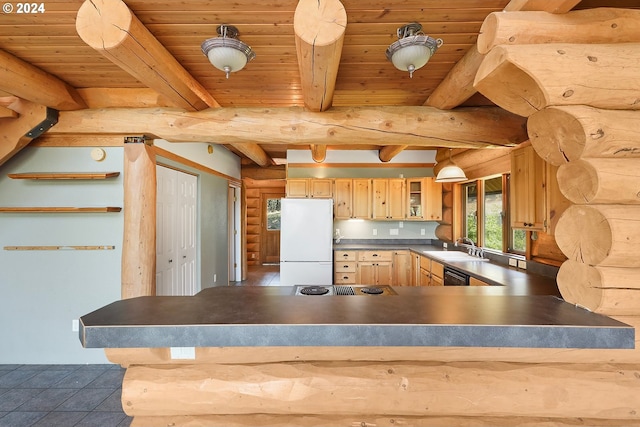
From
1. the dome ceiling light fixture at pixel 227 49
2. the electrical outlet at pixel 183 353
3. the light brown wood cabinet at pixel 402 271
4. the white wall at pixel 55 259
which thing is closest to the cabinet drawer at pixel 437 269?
the light brown wood cabinet at pixel 402 271

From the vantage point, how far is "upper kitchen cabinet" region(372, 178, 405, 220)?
4828mm

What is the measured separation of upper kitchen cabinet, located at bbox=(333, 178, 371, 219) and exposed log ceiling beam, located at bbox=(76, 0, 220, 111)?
305 cm

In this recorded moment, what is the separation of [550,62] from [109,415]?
3.40 metres

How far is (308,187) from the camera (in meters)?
4.87

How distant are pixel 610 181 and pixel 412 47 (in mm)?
1084

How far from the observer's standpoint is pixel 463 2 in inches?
57.6

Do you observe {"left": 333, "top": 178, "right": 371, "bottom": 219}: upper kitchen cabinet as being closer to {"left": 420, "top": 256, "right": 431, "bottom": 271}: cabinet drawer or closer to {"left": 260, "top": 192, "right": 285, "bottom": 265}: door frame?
{"left": 420, "top": 256, "right": 431, "bottom": 271}: cabinet drawer

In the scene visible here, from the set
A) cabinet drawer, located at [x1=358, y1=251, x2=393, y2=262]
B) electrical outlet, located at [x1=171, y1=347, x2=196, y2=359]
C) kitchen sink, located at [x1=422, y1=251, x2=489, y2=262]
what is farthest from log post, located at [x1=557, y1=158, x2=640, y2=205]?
cabinet drawer, located at [x1=358, y1=251, x2=393, y2=262]

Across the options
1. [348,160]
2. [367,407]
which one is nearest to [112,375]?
[367,407]

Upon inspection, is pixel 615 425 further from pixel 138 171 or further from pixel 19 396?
pixel 19 396

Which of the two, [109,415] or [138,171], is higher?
[138,171]

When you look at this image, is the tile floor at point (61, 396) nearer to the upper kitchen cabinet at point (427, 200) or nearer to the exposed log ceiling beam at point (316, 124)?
the exposed log ceiling beam at point (316, 124)

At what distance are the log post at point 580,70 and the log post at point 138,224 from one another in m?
2.78

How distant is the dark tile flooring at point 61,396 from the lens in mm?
2062
